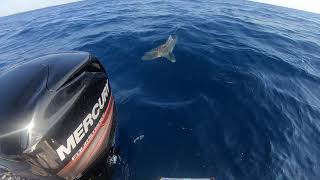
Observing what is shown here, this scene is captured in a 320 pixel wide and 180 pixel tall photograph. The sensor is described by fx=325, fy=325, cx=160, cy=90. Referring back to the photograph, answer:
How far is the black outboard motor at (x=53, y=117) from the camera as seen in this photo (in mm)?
2609

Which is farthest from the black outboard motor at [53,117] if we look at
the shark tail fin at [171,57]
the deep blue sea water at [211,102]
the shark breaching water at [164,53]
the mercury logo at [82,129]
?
the shark breaching water at [164,53]

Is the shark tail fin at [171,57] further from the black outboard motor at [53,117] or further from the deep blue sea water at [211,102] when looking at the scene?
the black outboard motor at [53,117]

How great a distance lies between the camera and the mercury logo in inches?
113

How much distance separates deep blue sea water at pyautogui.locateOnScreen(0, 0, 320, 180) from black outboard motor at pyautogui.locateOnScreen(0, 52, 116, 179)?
0.84m

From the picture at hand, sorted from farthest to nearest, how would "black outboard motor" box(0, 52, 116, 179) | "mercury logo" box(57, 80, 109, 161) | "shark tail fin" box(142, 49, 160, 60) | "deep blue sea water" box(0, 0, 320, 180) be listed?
"shark tail fin" box(142, 49, 160, 60), "deep blue sea water" box(0, 0, 320, 180), "mercury logo" box(57, 80, 109, 161), "black outboard motor" box(0, 52, 116, 179)

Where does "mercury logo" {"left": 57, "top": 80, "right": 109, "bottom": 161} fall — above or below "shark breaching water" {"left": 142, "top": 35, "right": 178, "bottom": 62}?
above

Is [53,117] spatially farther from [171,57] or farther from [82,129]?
[171,57]

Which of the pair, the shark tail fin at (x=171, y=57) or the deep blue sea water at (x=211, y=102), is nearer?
the deep blue sea water at (x=211, y=102)

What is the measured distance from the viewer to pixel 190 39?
29.5ft

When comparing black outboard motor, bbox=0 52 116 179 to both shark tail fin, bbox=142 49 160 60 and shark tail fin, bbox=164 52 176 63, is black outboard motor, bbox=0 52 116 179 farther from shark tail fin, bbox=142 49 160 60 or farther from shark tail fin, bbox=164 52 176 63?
shark tail fin, bbox=142 49 160 60

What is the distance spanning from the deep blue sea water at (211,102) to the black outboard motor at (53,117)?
0.84m

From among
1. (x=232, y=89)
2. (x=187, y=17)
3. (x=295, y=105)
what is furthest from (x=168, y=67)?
(x=187, y=17)

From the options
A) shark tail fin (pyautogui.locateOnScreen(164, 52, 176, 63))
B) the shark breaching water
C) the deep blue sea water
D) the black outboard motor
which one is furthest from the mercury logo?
the shark breaching water

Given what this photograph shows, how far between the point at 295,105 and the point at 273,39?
5.18 meters
